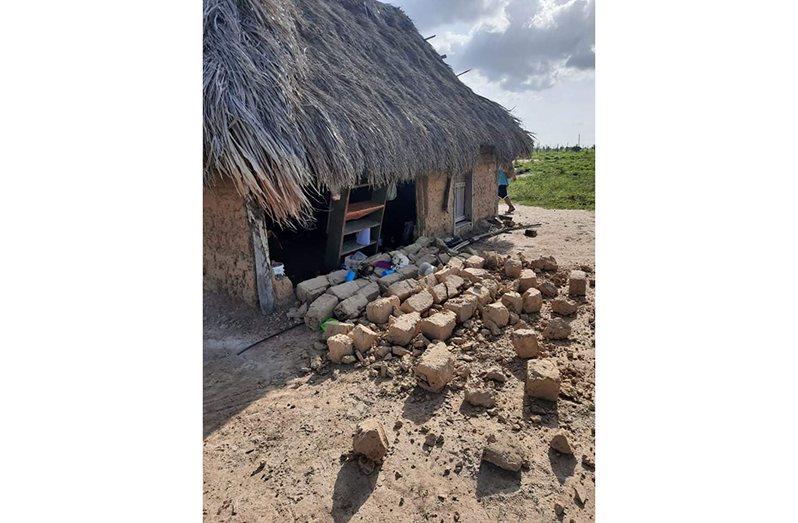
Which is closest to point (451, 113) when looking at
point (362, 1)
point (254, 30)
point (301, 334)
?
point (362, 1)

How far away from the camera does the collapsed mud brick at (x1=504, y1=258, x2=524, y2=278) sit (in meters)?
5.09

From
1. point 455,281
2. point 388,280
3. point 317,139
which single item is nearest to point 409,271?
point 388,280

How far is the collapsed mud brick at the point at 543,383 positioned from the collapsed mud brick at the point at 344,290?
220cm

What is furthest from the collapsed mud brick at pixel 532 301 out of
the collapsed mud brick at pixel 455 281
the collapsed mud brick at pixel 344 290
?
the collapsed mud brick at pixel 344 290

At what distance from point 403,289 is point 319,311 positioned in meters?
0.98

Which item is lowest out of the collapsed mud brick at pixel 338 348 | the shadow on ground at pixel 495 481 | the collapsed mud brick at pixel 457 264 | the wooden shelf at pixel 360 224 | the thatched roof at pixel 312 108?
the shadow on ground at pixel 495 481

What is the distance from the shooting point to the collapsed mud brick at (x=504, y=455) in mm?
2086

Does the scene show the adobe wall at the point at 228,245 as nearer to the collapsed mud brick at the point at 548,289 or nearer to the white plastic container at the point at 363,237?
the white plastic container at the point at 363,237

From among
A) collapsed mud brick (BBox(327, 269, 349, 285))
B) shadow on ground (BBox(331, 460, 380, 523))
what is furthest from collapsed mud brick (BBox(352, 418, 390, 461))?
collapsed mud brick (BBox(327, 269, 349, 285))

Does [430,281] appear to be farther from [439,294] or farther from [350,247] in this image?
[350,247]

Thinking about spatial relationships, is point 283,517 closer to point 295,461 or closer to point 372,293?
point 295,461

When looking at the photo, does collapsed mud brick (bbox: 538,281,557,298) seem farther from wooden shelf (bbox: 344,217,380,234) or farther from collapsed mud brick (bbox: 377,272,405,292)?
wooden shelf (bbox: 344,217,380,234)

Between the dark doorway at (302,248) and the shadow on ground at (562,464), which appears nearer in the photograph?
the shadow on ground at (562,464)

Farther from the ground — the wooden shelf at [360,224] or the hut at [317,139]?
the hut at [317,139]
